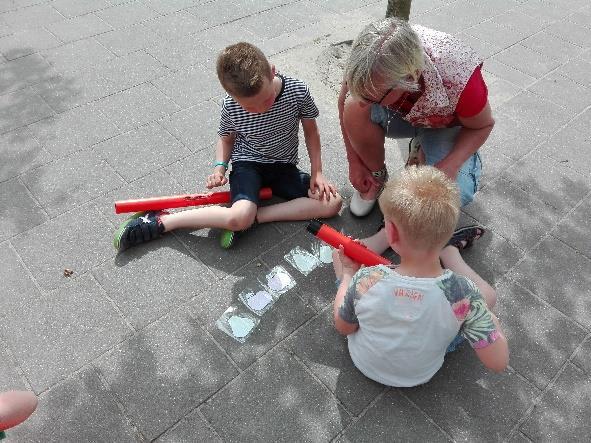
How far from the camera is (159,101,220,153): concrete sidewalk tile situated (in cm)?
362

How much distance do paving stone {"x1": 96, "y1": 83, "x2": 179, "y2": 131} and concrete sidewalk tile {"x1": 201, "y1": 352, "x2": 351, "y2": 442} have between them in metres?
2.30

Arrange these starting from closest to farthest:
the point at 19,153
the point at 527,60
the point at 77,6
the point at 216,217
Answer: the point at 216,217
the point at 19,153
the point at 527,60
the point at 77,6

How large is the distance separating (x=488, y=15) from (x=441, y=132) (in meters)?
3.42

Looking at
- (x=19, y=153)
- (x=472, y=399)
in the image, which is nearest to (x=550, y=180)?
(x=472, y=399)

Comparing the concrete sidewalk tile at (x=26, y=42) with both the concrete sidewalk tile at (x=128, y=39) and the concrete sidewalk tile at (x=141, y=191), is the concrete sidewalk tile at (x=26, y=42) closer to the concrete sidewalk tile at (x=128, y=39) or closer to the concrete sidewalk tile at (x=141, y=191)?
the concrete sidewalk tile at (x=128, y=39)

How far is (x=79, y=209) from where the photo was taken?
3.08 metres

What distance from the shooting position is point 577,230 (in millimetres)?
3006

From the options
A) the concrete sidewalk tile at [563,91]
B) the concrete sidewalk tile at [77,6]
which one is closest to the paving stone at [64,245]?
the concrete sidewalk tile at [77,6]

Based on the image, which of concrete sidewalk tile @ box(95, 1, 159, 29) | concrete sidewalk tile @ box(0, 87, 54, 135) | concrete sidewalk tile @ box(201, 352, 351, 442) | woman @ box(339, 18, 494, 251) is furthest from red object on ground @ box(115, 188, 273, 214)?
concrete sidewalk tile @ box(95, 1, 159, 29)

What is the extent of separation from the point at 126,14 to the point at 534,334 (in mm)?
4837

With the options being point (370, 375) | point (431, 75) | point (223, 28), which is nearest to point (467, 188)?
point (431, 75)

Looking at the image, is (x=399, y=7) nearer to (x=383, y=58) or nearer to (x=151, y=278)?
(x=383, y=58)

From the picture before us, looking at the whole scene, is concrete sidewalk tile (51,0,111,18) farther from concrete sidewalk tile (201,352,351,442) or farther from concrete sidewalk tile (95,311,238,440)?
concrete sidewalk tile (201,352,351,442)

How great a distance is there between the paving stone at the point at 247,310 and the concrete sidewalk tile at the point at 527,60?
3.20 meters
